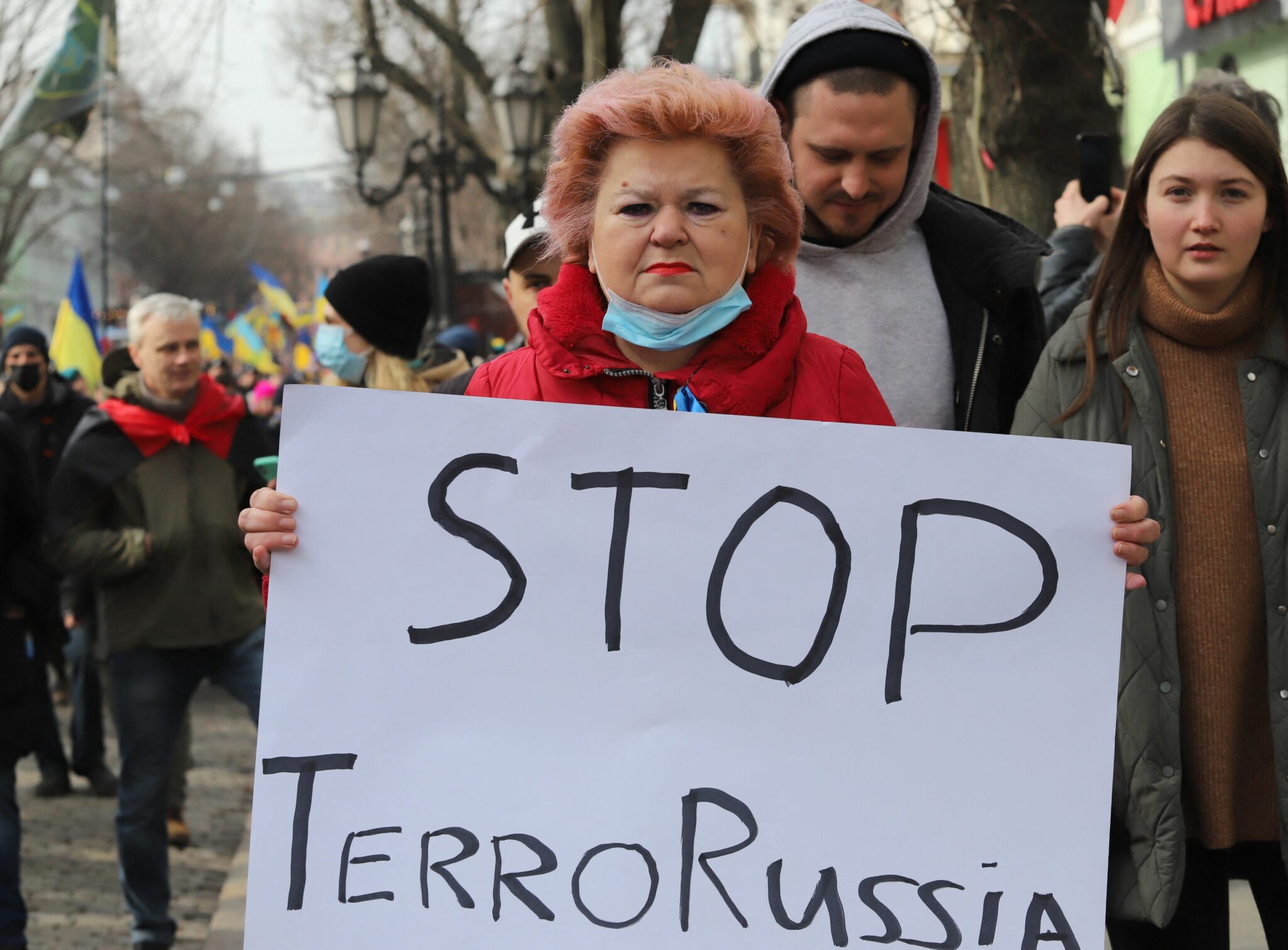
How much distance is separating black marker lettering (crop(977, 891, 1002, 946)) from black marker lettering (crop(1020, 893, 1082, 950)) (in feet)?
0.12

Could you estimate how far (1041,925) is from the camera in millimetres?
1941

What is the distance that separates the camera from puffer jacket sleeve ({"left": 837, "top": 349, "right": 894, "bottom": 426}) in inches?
86.6

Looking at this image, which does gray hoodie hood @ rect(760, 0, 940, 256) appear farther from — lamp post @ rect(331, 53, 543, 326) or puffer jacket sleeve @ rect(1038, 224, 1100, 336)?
lamp post @ rect(331, 53, 543, 326)

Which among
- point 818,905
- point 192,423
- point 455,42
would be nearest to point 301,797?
point 818,905

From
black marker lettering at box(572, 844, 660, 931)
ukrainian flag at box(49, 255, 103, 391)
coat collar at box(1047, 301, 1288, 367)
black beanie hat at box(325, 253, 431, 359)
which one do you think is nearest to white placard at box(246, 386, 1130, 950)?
black marker lettering at box(572, 844, 660, 931)

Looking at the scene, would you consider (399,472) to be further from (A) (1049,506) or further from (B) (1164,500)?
(B) (1164,500)

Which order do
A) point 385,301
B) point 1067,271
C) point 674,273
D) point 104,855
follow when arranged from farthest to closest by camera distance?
1. point 104,855
2. point 385,301
3. point 1067,271
4. point 674,273

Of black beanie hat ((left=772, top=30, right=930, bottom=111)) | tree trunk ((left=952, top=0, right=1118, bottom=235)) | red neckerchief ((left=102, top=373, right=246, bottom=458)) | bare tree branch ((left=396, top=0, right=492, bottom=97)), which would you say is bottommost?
red neckerchief ((left=102, top=373, right=246, bottom=458))

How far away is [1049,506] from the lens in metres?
2.03

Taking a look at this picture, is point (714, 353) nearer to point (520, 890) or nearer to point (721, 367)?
point (721, 367)

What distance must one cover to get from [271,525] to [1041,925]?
3.66ft

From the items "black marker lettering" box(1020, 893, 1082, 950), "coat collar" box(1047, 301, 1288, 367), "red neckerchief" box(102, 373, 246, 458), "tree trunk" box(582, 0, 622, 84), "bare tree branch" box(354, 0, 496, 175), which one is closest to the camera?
"black marker lettering" box(1020, 893, 1082, 950)

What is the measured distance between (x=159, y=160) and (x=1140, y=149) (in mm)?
59579

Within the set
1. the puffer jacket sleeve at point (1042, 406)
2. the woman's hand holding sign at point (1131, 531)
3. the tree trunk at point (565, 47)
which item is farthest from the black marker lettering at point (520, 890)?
the tree trunk at point (565, 47)
